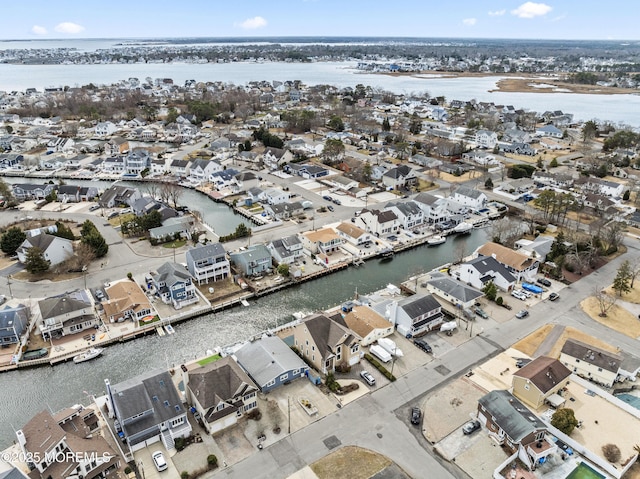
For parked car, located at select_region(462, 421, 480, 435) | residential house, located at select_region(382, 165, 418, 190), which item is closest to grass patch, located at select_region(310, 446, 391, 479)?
parked car, located at select_region(462, 421, 480, 435)

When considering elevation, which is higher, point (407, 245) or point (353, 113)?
point (353, 113)

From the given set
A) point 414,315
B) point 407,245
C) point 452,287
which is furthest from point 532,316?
point 407,245

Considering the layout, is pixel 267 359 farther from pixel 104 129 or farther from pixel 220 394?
pixel 104 129

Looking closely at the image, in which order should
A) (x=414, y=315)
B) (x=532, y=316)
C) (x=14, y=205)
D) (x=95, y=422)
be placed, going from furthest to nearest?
1. (x=14, y=205)
2. (x=532, y=316)
3. (x=414, y=315)
4. (x=95, y=422)

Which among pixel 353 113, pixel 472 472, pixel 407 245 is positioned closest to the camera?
pixel 472 472

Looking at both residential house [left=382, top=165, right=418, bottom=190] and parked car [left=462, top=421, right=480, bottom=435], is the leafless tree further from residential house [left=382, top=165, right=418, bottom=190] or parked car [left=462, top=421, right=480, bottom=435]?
residential house [left=382, top=165, right=418, bottom=190]

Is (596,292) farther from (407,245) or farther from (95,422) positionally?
(95,422)

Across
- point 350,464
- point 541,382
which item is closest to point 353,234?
point 541,382
